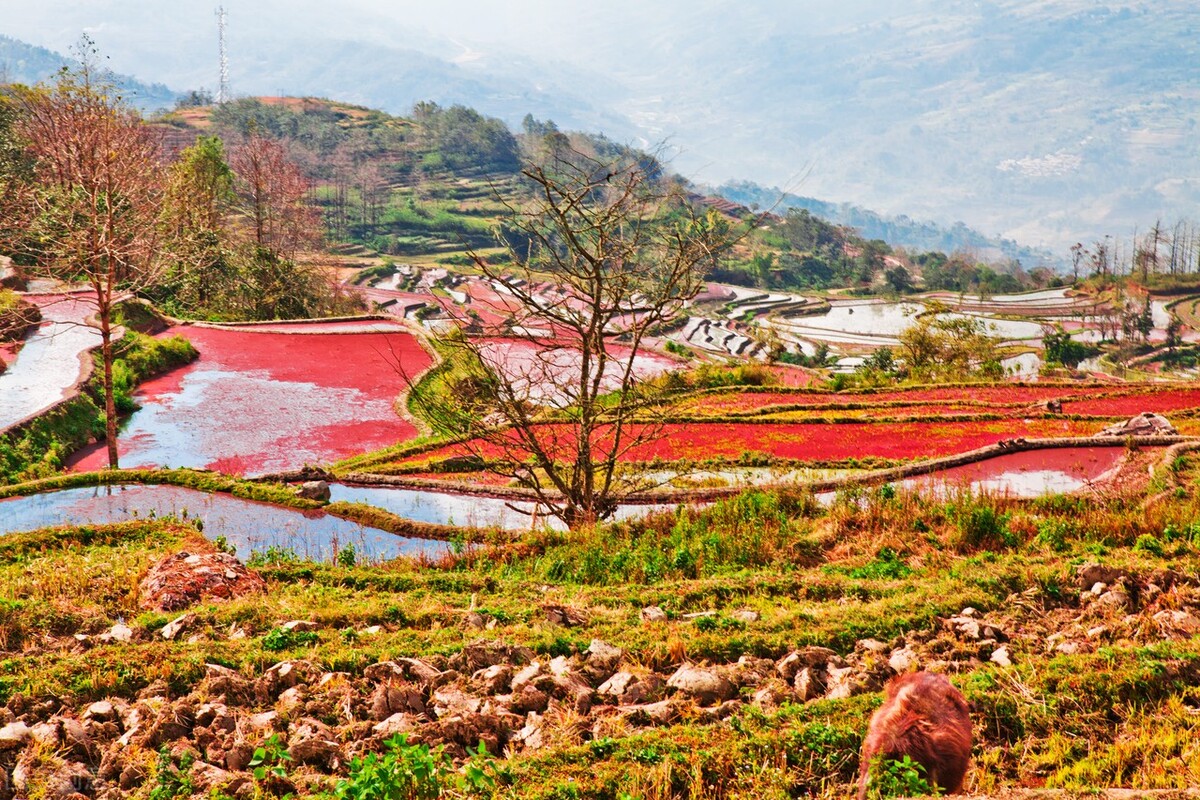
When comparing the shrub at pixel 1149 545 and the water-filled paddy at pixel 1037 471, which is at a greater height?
the shrub at pixel 1149 545

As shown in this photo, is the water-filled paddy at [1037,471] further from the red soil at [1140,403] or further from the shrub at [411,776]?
the shrub at [411,776]

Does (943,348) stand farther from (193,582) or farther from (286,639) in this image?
(286,639)

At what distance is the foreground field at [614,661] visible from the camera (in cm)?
421

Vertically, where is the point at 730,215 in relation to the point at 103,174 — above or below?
above

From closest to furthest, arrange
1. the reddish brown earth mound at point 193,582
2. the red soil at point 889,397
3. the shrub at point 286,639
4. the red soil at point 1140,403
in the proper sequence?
1. the shrub at point 286,639
2. the reddish brown earth mound at point 193,582
3. the red soil at point 1140,403
4. the red soil at point 889,397

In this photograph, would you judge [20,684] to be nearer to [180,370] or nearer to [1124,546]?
[1124,546]

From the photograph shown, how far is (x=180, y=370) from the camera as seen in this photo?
20.4 m

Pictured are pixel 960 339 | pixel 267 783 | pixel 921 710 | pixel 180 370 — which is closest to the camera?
pixel 921 710

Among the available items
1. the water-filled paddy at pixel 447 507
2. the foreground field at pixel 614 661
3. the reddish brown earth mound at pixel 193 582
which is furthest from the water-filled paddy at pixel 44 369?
the foreground field at pixel 614 661

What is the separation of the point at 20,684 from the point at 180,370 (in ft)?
55.5

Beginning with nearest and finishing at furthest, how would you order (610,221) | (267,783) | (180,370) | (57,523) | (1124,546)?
1. (267,783)
2. (1124,546)
3. (610,221)
4. (57,523)
5. (180,370)

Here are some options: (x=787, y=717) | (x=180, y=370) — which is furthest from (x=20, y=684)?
(x=180, y=370)

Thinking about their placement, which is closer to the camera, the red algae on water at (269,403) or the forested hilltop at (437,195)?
the red algae on water at (269,403)

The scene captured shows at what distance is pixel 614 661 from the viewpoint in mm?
5305
